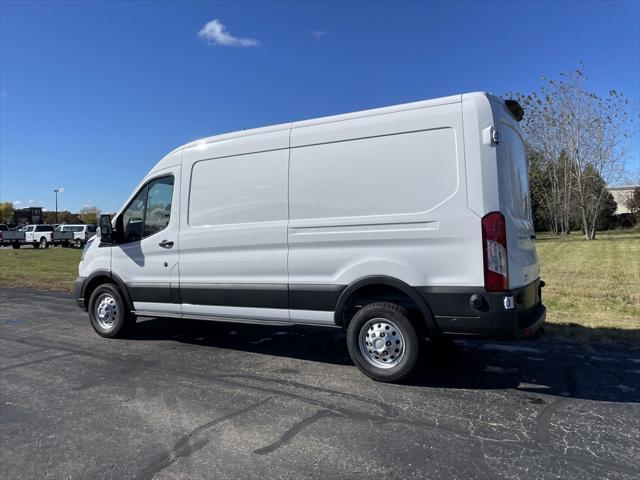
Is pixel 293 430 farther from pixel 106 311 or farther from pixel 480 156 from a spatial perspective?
pixel 106 311

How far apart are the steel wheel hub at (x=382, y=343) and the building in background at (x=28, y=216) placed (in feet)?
246

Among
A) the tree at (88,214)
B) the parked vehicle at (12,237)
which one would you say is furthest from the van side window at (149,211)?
the tree at (88,214)

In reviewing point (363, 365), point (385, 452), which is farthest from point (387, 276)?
point (385, 452)

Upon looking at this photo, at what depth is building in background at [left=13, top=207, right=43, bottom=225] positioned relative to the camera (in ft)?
229

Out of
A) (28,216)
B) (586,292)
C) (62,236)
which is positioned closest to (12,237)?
(62,236)

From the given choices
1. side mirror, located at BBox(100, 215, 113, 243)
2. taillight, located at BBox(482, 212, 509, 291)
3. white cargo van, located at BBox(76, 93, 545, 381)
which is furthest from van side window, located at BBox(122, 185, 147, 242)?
taillight, located at BBox(482, 212, 509, 291)

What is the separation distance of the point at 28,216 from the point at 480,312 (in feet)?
264

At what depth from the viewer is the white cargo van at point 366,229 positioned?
4395mm

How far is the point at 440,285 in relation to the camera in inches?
177

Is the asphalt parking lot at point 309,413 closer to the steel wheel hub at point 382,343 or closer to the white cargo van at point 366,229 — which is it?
the steel wheel hub at point 382,343

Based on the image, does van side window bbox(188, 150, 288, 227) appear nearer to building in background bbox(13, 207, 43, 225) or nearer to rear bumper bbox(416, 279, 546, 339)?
rear bumper bbox(416, 279, 546, 339)

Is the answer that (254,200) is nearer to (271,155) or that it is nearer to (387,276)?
(271,155)

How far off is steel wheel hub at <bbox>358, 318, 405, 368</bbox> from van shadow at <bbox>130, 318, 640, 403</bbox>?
12.2 inches

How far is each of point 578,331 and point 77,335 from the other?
7014 millimetres
